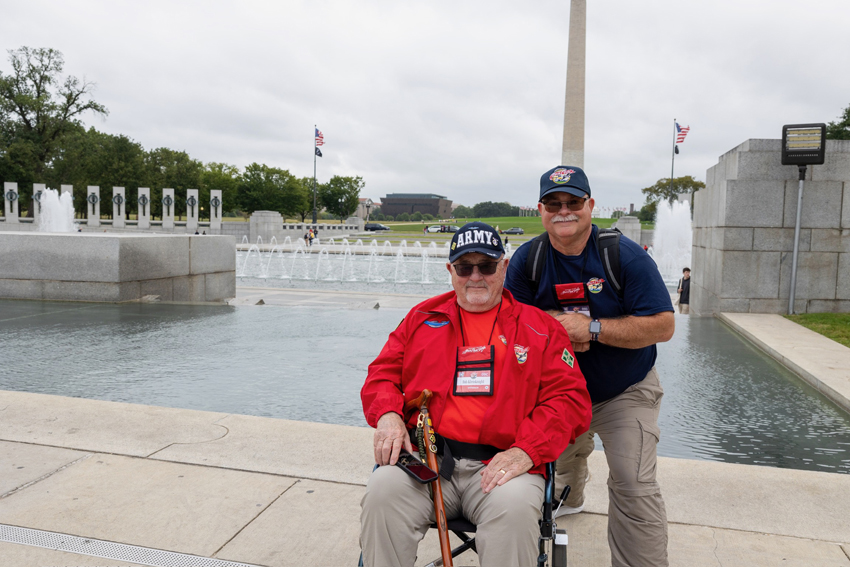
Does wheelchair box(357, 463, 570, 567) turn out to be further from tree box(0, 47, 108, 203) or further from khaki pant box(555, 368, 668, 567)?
tree box(0, 47, 108, 203)

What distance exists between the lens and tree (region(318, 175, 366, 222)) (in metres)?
96.4

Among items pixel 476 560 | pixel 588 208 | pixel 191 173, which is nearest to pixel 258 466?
pixel 476 560

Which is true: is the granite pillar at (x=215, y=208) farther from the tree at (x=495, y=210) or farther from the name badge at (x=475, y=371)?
the tree at (x=495, y=210)

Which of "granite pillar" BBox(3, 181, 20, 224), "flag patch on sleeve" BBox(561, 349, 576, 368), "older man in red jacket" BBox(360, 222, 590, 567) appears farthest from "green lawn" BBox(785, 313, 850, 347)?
"granite pillar" BBox(3, 181, 20, 224)

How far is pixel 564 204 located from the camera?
2.78m

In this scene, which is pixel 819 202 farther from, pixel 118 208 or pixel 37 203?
pixel 37 203

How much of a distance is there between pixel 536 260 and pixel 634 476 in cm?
98

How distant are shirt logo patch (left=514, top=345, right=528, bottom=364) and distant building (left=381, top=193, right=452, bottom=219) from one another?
6396 inches

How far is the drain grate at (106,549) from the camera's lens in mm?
2812

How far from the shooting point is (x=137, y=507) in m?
3.29

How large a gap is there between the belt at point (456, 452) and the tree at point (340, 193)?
95.5 m

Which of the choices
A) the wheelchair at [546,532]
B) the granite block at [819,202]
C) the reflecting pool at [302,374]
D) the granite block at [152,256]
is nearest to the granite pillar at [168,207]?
the granite block at [152,256]

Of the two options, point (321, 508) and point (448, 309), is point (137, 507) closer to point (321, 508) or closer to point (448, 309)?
point (321, 508)

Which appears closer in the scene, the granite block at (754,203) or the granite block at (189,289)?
the granite block at (754,203)
